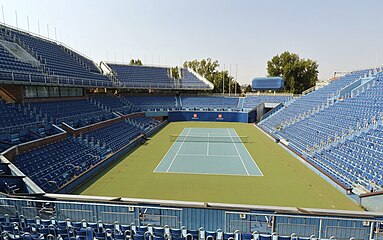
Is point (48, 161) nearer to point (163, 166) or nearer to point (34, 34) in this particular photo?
point (163, 166)

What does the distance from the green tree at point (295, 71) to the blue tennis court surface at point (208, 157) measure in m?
42.7

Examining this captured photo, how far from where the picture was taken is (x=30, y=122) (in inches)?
631

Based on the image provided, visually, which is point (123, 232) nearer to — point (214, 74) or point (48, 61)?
point (48, 61)

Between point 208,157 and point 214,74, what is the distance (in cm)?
4997

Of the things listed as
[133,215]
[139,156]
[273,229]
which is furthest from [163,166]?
[273,229]

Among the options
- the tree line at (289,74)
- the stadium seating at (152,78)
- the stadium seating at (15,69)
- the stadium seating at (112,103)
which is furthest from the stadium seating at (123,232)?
the tree line at (289,74)

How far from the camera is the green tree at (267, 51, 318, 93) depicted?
203ft

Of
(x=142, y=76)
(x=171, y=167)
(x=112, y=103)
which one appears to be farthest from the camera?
(x=142, y=76)

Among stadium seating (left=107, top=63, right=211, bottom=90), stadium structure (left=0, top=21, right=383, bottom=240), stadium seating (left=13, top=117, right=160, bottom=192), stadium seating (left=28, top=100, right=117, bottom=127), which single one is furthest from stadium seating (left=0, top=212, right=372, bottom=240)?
stadium seating (left=107, top=63, right=211, bottom=90)

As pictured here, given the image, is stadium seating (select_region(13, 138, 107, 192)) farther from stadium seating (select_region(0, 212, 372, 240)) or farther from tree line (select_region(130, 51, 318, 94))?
tree line (select_region(130, 51, 318, 94))

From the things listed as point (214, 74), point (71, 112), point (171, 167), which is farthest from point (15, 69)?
point (214, 74)

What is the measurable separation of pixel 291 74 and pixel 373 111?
47.6m

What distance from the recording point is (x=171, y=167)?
55.3ft

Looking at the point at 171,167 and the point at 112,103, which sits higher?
the point at 112,103
